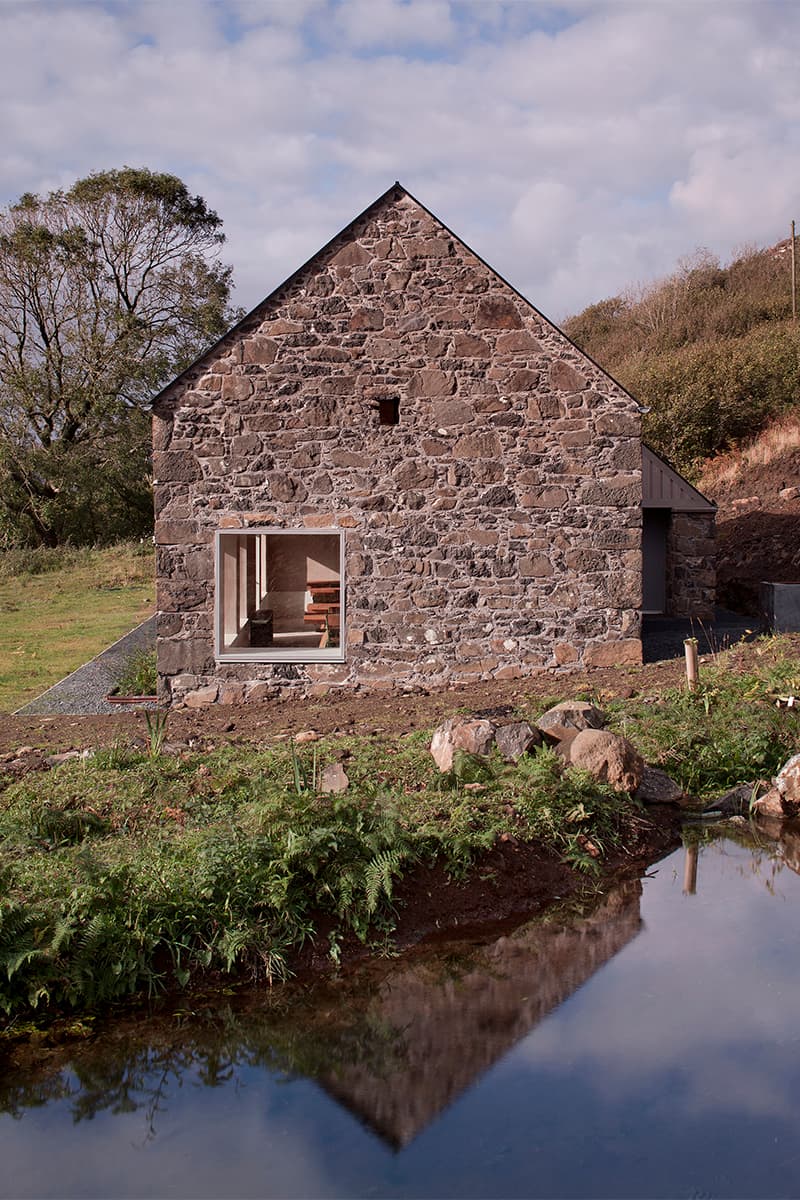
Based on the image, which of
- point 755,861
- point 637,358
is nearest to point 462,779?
point 755,861

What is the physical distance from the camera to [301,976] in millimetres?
5863

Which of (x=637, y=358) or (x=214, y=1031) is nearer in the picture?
(x=214, y=1031)

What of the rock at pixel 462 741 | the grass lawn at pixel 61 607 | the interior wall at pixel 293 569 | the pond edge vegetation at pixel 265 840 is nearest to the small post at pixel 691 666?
the pond edge vegetation at pixel 265 840

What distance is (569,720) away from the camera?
28.6 ft

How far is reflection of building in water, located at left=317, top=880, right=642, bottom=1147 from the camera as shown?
479 centimetres

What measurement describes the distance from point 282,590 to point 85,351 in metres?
13.7

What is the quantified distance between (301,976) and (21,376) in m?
26.7

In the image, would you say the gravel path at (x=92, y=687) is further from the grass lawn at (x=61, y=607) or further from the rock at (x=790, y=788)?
the rock at (x=790, y=788)

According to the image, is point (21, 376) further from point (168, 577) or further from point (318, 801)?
point (318, 801)

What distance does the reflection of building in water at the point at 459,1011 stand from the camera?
479 centimetres

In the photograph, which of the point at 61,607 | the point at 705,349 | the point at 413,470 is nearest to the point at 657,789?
the point at 413,470

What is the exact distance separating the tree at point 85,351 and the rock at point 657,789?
23845mm

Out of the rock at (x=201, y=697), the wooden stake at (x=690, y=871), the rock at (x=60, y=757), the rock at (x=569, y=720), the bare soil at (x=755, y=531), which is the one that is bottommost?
the wooden stake at (x=690, y=871)

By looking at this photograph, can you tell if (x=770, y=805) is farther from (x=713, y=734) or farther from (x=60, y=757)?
(x=60, y=757)
